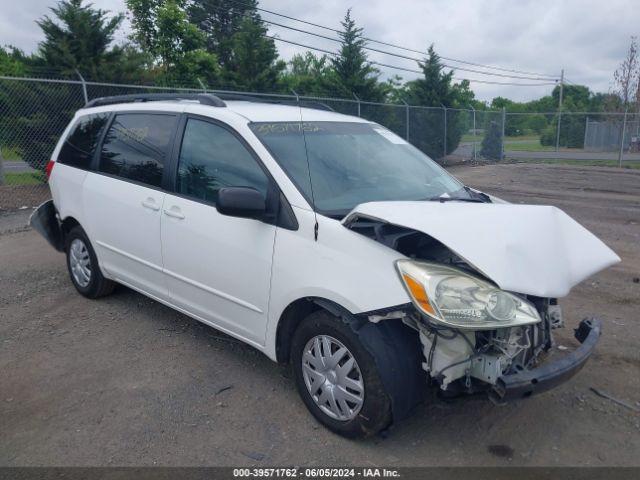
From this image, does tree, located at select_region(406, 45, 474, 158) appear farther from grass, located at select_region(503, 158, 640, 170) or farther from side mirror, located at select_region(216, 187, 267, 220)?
side mirror, located at select_region(216, 187, 267, 220)

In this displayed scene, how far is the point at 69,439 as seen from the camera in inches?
123

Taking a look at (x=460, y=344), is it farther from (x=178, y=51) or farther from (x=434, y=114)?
(x=178, y=51)

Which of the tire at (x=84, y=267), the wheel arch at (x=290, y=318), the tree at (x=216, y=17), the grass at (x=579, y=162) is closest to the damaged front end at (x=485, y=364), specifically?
the wheel arch at (x=290, y=318)

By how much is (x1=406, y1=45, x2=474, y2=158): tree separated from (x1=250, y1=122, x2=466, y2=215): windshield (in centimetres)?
1445

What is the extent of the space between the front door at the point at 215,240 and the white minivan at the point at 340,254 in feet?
0.04

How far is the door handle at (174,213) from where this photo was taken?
3.89m

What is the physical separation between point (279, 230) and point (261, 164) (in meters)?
0.48

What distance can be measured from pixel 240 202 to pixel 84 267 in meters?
2.71

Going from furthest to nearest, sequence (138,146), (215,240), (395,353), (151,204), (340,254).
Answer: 1. (138,146)
2. (151,204)
3. (215,240)
4. (340,254)
5. (395,353)

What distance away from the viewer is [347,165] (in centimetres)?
377

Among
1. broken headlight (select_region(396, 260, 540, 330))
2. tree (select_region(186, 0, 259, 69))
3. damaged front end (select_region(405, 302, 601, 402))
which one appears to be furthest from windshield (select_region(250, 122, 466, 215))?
tree (select_region(186, 0, 259, 69))

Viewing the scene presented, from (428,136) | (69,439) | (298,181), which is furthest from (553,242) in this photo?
(428,136)

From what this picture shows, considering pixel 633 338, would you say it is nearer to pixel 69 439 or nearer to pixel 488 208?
pixel 488 208

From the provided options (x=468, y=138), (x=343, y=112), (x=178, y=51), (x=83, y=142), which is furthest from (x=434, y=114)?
(x=83, y=142)
